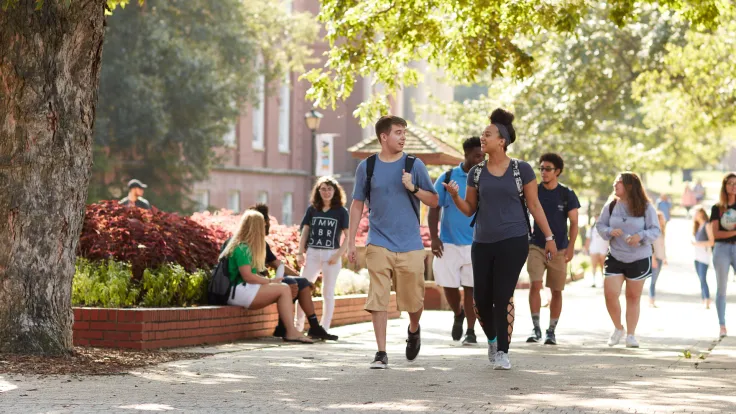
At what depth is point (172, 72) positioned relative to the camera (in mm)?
36938

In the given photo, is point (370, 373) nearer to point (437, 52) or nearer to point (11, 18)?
point (11, 18)

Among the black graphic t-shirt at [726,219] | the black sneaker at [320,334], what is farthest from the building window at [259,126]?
the black sneaker at [320,334]

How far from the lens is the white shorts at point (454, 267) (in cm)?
1340

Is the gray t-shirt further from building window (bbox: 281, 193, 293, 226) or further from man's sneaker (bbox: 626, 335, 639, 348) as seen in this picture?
building window (bbox: 281, 193, 293, 226)

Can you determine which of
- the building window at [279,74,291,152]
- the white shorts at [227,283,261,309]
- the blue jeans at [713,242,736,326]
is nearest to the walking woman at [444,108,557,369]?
the white shorts at [227,283,261,309]

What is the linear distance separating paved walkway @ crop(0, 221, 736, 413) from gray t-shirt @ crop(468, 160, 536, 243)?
103 cm

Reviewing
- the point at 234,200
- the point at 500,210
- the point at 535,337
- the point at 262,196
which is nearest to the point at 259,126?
the point at 262,196

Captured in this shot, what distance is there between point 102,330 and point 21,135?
2065 millimetres

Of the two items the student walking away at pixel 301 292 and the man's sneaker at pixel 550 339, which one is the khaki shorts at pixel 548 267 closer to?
the man's sneaker at pixel 550 339

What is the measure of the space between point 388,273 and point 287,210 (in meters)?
42.7

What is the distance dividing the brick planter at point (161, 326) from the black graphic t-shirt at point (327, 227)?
3.70 ft

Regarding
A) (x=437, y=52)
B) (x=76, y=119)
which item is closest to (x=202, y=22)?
(x=437, y=52)

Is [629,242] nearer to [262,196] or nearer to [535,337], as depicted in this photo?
[535,337]

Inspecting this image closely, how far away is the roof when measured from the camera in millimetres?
22359
